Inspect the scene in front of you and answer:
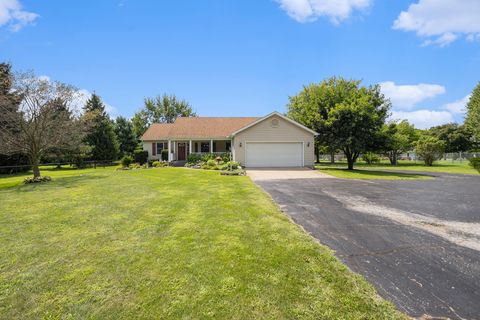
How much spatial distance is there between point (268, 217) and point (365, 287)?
115 inches

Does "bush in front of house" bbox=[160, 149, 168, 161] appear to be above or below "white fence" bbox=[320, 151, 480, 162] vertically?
above

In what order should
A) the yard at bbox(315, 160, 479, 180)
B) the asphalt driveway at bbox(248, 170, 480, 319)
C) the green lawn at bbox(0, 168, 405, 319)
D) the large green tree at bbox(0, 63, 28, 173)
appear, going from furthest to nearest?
1. the yard at bbox(315, 160, 479, 180)
2. the large green tree at bbox(0, 63, 28, 173)
3. the asphalt driveway at bbox(248, 170, 480, 319)
4. the green lawn at bbox(0, 168, 405, 319)

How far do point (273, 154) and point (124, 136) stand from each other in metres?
28.7

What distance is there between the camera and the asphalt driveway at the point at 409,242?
9.20 ft

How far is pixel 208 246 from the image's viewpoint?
4.06m

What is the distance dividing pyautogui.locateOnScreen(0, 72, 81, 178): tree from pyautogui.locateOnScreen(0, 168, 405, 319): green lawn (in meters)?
10.4

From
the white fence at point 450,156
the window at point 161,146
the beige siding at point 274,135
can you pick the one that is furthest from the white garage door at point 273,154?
the white fence at point 450,156

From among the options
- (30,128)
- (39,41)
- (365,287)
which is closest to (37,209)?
(365,287)

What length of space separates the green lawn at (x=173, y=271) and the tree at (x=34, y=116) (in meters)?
10.4

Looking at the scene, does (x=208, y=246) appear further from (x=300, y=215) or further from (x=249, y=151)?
(x=249, y=151)

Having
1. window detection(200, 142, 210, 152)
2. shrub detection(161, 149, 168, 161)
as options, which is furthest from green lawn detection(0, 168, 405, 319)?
window detection(200, 142, 210, 152)

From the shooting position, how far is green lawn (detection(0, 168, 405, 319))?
257 centimetres

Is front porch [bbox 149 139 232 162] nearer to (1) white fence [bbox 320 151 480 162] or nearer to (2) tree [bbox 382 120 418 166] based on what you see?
(2) tree [bbox 382 120 418 166]

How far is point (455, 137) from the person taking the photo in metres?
44.9
